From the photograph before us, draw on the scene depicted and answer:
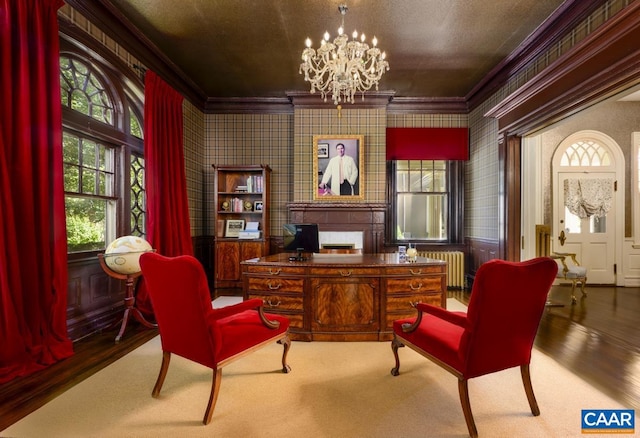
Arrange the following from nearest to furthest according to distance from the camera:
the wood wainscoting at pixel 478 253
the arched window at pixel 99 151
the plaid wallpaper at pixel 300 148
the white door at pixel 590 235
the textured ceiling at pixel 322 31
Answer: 1. the arched window at pixel 99 151
2. the textured ceiling at pixel 322 31
3. the wood wainscoting at pixel 478 253
4. the plaid wallpaper at pixel 300 148
5. the white door at pixel 590 235

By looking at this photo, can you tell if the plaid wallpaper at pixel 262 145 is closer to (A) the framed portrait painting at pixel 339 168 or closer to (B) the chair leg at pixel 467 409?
(A) the framed portrait painting at pixel 339 168

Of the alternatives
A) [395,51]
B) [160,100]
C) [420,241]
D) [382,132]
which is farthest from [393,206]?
[160,100]

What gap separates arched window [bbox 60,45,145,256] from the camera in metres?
3.45

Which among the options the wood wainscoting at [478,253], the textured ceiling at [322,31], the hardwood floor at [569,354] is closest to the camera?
the hardwood floor at [569,354]

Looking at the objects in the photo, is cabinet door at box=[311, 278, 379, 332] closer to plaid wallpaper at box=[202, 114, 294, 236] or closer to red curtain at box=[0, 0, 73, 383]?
red curtain at box=[0, 0, 73, 383]

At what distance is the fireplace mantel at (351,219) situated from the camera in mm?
5910

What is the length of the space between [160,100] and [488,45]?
4.62 m

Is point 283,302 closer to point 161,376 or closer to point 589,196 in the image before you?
point 161,376

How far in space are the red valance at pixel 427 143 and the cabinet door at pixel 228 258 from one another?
343 centimetres

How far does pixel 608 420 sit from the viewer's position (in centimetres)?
202

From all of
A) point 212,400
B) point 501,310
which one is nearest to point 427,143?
point 501,310

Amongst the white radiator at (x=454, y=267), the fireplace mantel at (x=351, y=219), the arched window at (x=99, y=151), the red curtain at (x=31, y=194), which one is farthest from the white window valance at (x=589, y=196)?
the red curtain at (x=31, y=194)

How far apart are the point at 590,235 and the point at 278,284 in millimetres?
6338

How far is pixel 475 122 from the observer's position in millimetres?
6000
